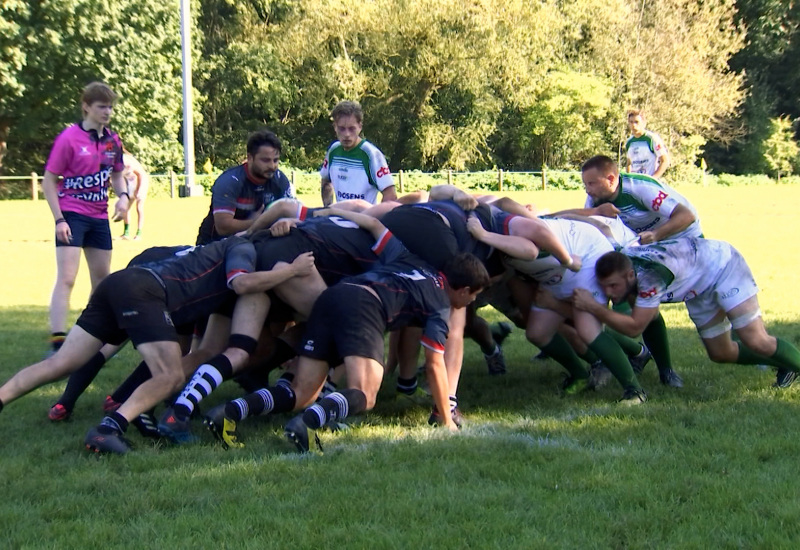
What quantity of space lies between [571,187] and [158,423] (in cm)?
3953

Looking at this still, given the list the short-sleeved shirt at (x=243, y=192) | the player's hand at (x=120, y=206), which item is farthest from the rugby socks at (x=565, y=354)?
the player's hand at (x=120, y=206)

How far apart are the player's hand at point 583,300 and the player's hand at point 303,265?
1796 mm

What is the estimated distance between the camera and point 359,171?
27.0 feet

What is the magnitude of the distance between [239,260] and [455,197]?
1.51 meters

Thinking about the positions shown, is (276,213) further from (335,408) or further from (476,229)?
(335,408)

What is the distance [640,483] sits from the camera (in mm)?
4117

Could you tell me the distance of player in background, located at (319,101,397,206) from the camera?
7.95 m

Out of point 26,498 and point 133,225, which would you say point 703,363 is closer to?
point 26,498

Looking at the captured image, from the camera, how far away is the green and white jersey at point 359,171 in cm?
814

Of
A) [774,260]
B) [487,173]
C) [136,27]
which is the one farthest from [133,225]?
[487,173]

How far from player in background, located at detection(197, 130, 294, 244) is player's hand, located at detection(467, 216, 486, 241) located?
1600 mm

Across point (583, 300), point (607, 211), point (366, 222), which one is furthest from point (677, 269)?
point (366, 222)

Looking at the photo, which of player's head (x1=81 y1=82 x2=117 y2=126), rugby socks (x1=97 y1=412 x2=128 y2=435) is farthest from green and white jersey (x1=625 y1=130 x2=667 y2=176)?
rugby socks (x1=97 y1=412 x2=128 y2=435)

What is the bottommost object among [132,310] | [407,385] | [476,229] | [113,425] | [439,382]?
[407,385]
